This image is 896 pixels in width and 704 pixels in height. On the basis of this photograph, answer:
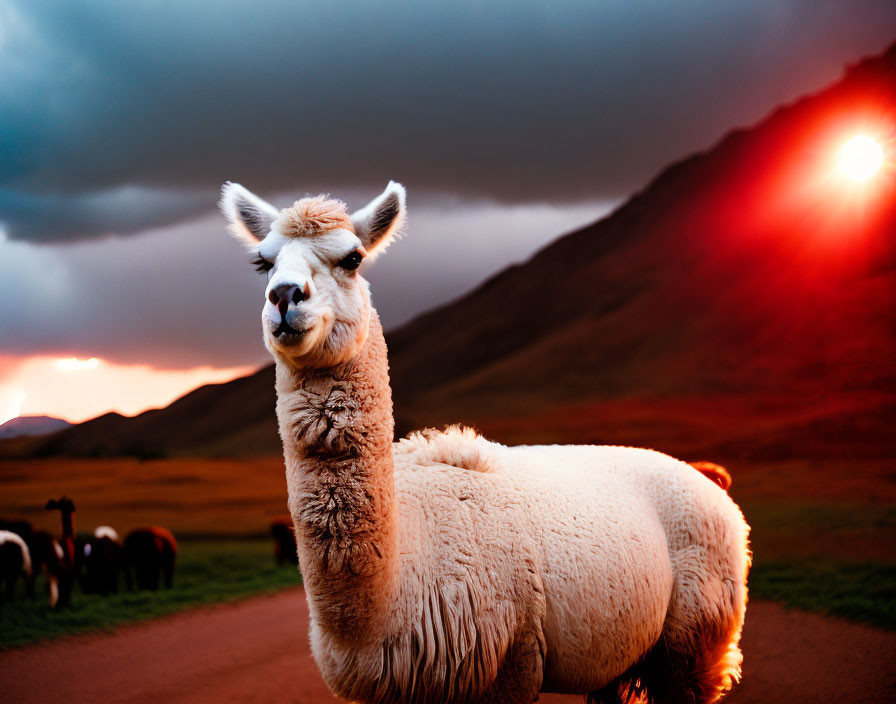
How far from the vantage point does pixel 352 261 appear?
3111 millimetres

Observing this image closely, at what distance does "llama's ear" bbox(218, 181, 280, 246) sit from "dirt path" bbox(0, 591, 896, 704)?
5.62 metres

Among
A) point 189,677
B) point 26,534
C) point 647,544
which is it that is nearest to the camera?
point 647,544

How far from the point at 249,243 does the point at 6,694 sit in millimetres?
6716

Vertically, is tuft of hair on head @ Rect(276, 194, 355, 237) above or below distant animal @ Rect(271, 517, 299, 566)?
above

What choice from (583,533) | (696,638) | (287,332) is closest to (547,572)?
(583,533)

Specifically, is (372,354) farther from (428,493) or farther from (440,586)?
(440,586)

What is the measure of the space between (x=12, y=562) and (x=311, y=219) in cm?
1030

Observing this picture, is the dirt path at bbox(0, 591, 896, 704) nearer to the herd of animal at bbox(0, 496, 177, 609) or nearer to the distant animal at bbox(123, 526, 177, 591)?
the herd of animal at bbox(0, 496, 177, 609)

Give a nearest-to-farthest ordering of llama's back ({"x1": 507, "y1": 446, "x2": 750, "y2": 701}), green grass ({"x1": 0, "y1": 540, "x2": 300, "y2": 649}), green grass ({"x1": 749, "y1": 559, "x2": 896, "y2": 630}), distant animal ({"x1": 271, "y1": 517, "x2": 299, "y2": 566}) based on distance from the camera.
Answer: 1. llama's back ({"x1": 507, "y1": 446, "x2": 750, "y2": 701})
2. green grass ({"x1": 0, "y1": 540, "x2": 300, "y2": 649})
3. green grass ({"x1": 749, "y1": 559, "x2": 896, "y2": 630})
4. distant animal ({"x1": 271, "y1": 517, "x2": 299, "y2": 566})

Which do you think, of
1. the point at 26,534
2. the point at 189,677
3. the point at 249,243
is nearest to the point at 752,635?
the point at 189,677

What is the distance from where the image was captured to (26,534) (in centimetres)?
1150

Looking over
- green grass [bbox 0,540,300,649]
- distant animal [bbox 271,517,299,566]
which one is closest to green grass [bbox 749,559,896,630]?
green grass [bbox 0,540,300,649]

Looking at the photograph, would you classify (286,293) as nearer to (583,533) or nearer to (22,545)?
(583,533)

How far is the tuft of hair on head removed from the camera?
122 inches
